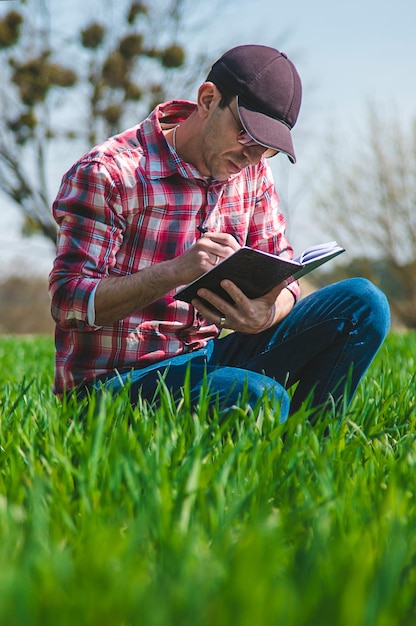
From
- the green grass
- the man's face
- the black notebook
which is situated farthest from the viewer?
the man's face

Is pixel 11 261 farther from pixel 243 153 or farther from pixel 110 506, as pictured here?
pixel 110 506

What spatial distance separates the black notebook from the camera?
207cm

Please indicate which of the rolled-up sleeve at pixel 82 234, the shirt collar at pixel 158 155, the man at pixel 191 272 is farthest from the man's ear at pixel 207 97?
the rolled-up sleeve at pixel 82 234

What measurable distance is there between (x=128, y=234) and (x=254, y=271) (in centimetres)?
47

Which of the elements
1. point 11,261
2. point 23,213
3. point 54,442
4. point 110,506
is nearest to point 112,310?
point 54,442

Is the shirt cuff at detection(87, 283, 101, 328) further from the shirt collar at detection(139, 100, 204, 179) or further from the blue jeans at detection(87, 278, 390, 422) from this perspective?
the shirt collar at detection(139, 100, 204, 179)

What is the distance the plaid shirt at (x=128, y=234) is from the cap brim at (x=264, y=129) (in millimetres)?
266

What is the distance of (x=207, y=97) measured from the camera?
2400 millimetres

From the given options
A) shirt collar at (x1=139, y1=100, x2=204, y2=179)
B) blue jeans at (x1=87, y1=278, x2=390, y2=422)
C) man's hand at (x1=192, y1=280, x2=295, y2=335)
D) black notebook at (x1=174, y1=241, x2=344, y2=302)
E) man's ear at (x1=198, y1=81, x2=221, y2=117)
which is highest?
man's ear at (x1=198, y1=81, x2=221, y2=117)

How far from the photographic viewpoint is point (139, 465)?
1416 millimetres

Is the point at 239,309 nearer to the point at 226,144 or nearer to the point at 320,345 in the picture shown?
the point at 320,345

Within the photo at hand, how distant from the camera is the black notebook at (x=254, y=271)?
2.07 m

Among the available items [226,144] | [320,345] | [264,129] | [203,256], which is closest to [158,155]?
[226,144]

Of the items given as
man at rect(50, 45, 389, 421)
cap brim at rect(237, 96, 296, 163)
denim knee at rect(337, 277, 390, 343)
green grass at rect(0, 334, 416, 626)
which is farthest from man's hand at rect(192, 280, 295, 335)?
green grass at rect(0, 334, 416, 626)
